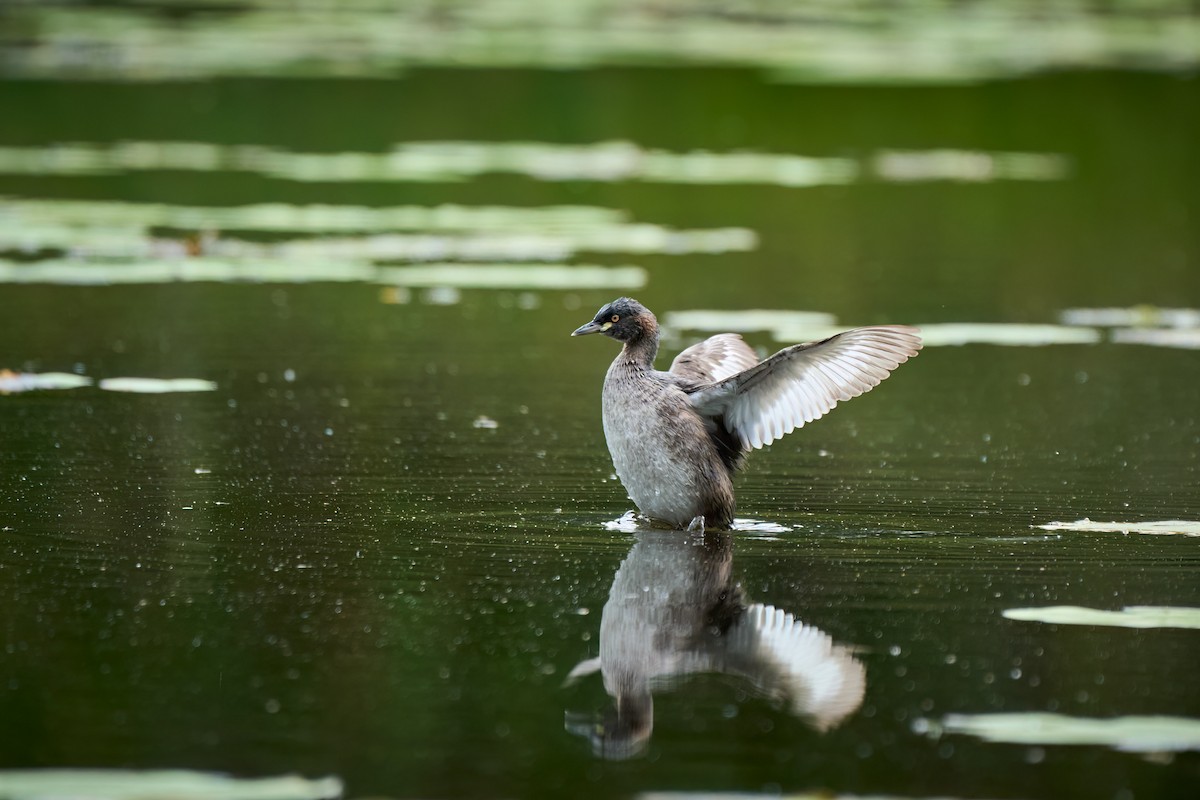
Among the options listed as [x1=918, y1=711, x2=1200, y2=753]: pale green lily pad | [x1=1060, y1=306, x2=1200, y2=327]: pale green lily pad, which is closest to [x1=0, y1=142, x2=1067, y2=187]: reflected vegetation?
[x1=1060, y1=306, x2=1200, y2=327]: pale green lily pad

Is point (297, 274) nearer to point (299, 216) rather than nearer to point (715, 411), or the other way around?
point (299, 216)

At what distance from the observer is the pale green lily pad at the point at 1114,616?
21.6ft

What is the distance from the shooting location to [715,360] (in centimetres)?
913

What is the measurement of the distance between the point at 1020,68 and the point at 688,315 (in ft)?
74.0

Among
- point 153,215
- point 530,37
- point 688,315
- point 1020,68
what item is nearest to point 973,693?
point 688,315

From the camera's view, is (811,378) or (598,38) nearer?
(811,378)

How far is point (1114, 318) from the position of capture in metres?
13.7

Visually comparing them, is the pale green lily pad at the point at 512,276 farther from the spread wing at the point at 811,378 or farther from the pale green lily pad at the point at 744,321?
the spread wing at the point at 811,378

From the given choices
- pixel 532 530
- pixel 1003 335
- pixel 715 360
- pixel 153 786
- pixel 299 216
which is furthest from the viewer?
pixel 299 216

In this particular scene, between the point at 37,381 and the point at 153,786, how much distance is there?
6238 millimetres

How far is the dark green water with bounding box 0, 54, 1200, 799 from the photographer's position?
17.6 ft

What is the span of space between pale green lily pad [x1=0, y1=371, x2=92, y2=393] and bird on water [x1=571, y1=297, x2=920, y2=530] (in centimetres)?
368

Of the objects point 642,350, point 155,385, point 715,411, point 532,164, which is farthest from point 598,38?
point 715,411

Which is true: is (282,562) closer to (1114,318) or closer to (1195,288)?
(1114,318)
